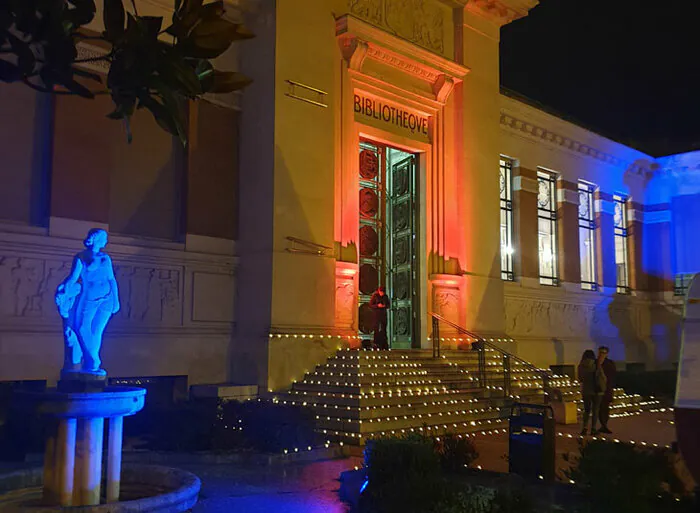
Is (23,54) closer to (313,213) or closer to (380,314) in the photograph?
(313,213)

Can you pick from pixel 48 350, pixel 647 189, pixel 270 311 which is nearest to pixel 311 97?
pixel 270 311

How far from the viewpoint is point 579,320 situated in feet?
74.9

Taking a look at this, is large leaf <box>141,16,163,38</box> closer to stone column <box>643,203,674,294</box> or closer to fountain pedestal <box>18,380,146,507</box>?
fountain pedestal <box>18,380,146,507</box>

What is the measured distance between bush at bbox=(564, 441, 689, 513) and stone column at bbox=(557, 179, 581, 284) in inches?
676

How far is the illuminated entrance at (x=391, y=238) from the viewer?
18.1 m

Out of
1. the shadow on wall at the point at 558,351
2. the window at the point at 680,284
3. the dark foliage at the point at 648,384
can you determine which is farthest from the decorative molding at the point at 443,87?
the window at the point at 680,284

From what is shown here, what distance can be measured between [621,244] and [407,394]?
15.3 m

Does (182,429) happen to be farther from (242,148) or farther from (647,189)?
(647,189)

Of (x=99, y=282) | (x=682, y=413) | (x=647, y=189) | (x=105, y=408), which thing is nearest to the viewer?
(x=682, y=413)

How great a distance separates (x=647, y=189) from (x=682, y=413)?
24138 millimetres

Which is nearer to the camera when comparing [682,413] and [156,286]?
[682,413]

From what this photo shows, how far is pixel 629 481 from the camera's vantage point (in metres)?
5.49

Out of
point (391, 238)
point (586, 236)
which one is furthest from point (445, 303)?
point (586, 236)

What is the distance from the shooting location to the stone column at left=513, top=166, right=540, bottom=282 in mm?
21172
